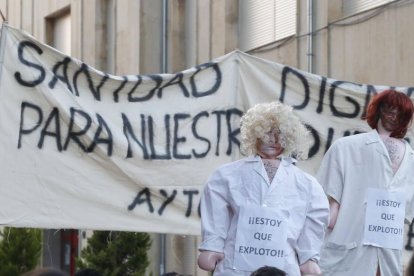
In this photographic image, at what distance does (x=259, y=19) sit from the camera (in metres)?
19.5

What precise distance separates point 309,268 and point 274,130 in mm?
743

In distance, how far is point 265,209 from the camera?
648 cm

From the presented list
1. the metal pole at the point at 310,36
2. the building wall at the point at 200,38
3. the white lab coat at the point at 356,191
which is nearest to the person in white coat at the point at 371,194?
the white lab coat at the point at 356,191

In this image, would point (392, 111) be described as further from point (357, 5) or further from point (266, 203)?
point (357, 5)

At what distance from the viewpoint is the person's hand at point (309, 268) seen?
6.46 meters

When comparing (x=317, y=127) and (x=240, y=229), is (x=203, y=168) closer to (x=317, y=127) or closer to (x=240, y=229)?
(x=317, y=127)

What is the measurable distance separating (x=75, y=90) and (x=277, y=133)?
2118 millimetres

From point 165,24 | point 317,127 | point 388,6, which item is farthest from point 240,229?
point 165,24

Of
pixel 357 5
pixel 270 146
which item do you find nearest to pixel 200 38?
pixel 357 5

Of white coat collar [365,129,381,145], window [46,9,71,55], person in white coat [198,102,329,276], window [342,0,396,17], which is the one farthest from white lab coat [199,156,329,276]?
window [46,9,71,55]

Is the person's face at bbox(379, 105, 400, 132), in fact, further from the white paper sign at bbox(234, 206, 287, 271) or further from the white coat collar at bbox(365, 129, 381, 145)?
the white paper sign at bbox(234, 206, 287, 271)

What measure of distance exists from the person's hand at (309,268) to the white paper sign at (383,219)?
83 centimetres

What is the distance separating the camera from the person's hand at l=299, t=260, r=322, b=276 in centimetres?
Answer: 646

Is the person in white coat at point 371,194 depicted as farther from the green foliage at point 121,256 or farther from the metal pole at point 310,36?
the green foliage at point 121,256
